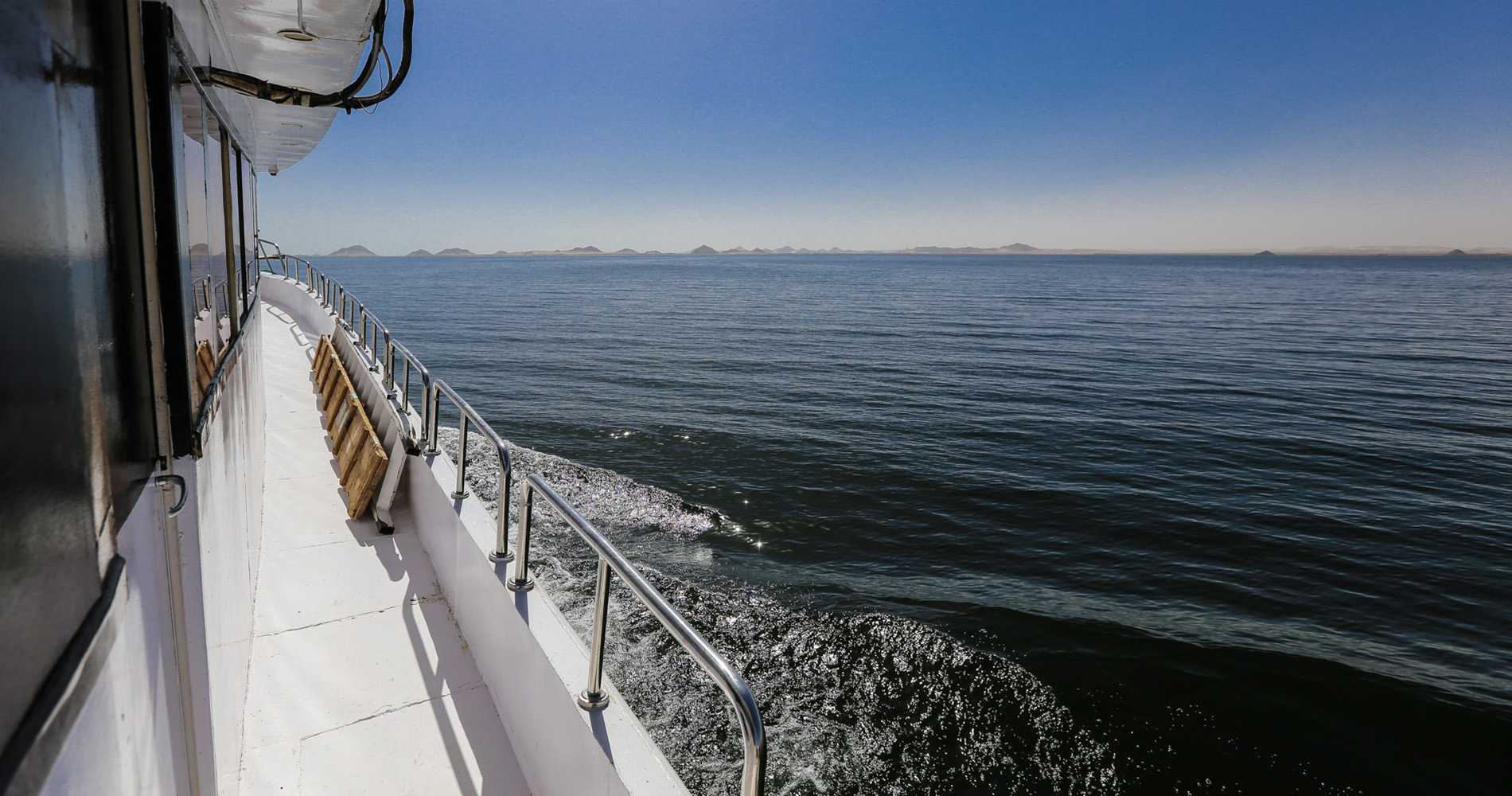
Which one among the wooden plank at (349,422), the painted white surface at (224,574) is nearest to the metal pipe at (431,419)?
the painted white surface at (224,574)

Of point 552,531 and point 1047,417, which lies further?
point 1047,417

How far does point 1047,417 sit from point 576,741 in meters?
17.0

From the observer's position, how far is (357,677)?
14.5 ft

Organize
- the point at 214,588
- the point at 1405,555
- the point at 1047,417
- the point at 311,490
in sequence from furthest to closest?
the point at 1047,417 < the point at 1405,555 < the point at 311,490 < the point at 214,588

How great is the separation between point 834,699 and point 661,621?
4.83 meters

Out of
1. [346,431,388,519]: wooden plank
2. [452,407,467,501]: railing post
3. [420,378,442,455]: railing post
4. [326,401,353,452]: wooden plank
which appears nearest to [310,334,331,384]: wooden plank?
[326,401,353,452]: wooden plank

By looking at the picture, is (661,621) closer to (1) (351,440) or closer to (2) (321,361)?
(1) (351,440)

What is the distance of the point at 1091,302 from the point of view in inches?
2200

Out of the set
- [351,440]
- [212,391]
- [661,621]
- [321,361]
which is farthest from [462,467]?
[321,361]

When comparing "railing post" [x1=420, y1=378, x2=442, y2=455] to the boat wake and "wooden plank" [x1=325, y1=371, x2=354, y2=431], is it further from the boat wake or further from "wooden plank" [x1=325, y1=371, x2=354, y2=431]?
"wooden plank" [x1=325, y1=371, x2=354, y2=431]

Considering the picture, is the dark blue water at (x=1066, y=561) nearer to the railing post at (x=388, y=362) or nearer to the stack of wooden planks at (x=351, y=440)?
the stack of wooden planks at (x=351, y=440)

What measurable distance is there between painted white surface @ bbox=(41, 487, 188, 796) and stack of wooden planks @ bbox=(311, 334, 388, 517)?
4.58 meters

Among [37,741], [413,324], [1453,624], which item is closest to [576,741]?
[37,741]

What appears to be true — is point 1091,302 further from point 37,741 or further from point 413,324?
point 37,741
